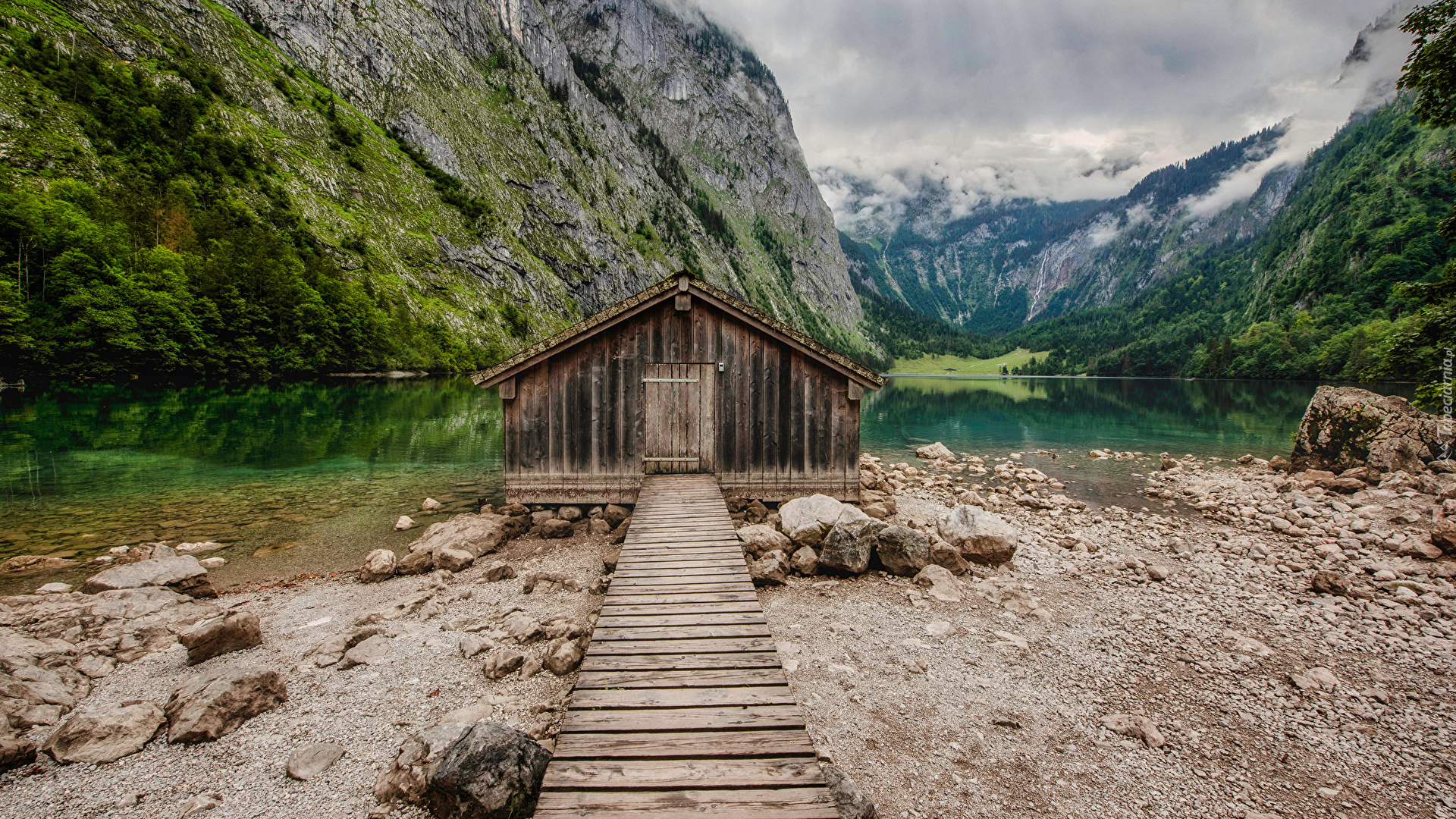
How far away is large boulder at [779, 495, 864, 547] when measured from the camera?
10602 mm

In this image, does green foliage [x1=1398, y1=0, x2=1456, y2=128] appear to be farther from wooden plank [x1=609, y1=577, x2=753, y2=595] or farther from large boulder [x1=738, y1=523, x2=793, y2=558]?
wooden plank [x1=609, y1=577, x2=753, y2=595]

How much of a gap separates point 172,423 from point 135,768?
36318mm

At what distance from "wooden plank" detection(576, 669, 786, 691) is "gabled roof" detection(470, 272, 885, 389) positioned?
8.27 m

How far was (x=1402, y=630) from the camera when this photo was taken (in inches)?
320

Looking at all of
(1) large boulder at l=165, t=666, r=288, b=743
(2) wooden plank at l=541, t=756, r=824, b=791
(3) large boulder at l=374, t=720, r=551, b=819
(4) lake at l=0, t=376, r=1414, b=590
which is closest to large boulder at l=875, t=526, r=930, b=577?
(2) wooden plank at l=541, t=756, r=824, b=791

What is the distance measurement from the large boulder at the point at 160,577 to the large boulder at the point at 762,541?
9.69 meters

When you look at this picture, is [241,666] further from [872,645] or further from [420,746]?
[872,645]

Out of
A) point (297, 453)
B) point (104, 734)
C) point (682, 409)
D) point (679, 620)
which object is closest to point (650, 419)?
point (682, 409)

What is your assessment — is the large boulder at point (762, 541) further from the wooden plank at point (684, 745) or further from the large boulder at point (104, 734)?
the large boulder at point (104, 734)

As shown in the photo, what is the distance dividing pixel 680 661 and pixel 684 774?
1.60 metres

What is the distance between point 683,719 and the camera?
462 centimetres

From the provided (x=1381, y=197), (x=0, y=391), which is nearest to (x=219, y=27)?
(x=0, y=391)

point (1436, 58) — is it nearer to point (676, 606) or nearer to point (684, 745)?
point (676, 606)

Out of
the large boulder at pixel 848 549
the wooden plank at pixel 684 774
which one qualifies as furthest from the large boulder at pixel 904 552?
the wooden plank at pixel 684 774
